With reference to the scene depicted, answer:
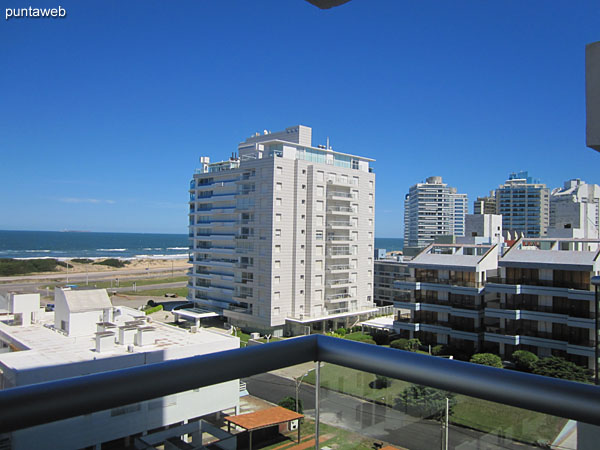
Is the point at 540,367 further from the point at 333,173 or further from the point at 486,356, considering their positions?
the point at 333,173

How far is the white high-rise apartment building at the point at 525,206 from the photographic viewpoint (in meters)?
58.1

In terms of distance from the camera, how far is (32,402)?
69 centimetres

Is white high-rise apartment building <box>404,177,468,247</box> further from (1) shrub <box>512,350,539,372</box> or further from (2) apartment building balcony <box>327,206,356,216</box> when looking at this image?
(1) shrub <box>512,350,539,372</box>

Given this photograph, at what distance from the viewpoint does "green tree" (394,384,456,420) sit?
91cm

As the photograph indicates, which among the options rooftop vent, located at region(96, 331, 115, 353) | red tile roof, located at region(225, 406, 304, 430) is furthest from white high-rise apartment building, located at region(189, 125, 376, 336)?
red tile roof, located at region(225, 406, 304, 430)

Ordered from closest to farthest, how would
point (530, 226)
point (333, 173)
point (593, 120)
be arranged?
point (593, 120), point (333, 173), point (530, 226)

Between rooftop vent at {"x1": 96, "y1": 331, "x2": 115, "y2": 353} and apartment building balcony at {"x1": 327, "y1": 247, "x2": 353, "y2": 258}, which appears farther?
apartment building balcony at {"x1": 327, "y1": 247, "x2": 353, "y2": 258}

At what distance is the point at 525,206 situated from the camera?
5900 cm

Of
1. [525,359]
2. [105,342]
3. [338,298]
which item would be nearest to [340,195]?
[338,298]

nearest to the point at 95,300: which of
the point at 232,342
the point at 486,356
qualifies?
the point at 232,342

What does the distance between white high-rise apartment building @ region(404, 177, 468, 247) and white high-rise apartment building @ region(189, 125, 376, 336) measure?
151 feet

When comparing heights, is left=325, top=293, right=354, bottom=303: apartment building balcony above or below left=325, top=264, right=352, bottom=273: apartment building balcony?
below

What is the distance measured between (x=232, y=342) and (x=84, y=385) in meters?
9.67

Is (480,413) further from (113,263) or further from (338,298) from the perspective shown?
(113,263)
